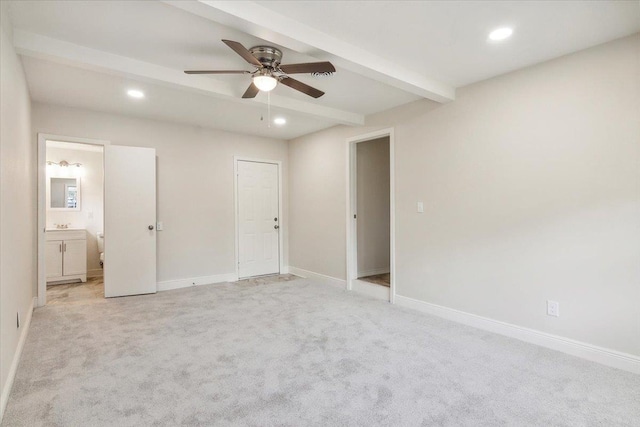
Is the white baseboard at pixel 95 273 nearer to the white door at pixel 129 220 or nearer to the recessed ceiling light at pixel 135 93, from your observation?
the white door at pixel 129 220

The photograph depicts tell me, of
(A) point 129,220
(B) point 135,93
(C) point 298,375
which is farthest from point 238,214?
(C) point 298,375

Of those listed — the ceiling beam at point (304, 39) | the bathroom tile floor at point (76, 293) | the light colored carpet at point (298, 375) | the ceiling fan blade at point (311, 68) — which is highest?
the ceiling beam at point (304, 39)

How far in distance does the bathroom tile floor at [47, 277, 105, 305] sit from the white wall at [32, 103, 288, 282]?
0.87 meters

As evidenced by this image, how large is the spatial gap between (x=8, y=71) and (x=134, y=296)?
307 centimetres

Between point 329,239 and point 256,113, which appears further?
point 329,239

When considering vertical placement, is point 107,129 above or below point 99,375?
above

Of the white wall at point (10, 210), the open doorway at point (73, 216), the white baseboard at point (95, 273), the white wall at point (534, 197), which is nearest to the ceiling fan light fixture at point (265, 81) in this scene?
the white wall at point (10, 210)

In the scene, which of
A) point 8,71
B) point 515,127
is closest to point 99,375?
point 8,71

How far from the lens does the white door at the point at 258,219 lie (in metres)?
5.60

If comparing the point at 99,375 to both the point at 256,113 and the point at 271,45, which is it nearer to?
the point at 271,45

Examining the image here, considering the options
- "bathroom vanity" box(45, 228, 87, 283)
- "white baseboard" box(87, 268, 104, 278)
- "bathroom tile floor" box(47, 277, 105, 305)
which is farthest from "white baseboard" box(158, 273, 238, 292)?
"white baseboard" box(87, 268, 104, 278)

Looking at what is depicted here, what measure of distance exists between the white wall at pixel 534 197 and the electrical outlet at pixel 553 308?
4 cm

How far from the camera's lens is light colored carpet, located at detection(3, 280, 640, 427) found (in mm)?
1903

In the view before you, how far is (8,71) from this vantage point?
2.26 meters
